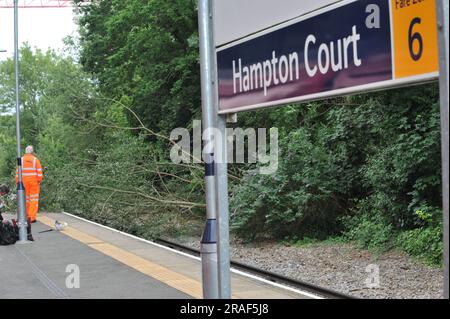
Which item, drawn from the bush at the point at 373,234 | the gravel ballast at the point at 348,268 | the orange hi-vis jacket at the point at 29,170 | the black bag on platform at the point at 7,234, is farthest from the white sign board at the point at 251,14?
the orange hi-vis jacket at the point at 29,170

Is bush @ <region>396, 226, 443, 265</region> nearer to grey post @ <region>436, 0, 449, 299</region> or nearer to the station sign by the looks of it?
the station sign

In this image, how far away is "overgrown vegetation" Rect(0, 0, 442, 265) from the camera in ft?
41.4

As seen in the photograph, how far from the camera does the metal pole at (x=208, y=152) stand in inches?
210

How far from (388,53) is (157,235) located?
40.1ft

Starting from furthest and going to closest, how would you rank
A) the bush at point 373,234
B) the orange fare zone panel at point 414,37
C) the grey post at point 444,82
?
the bush at point 373,234
the orange fare zone panel at point 414,37
the grey post at point 444,82

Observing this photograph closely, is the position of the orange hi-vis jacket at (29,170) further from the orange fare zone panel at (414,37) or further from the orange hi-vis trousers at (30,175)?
the orange fare zone panel at (414,37)

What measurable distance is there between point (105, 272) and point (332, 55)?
21.6 ft

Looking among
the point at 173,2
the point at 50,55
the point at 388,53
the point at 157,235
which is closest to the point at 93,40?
the point at 173,2

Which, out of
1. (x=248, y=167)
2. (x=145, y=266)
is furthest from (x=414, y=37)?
(x=248, y=167)

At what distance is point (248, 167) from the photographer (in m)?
16.1

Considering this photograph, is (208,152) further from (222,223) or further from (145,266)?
(145,266)

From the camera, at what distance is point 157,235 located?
604 inches

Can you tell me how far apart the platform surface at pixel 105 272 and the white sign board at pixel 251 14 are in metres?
3.74
